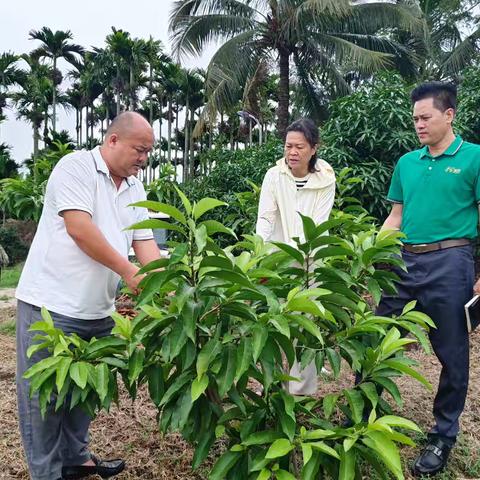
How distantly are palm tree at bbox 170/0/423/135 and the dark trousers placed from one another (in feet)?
33.6

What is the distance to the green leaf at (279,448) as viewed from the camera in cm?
160

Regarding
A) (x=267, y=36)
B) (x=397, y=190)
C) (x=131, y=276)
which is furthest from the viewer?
(x=267, y=36)

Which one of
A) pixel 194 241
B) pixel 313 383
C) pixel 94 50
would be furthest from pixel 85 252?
pixel 94 50

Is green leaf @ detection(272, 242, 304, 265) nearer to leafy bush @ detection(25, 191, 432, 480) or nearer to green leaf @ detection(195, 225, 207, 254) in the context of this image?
leafy bush @ detection(25, 191, 432, 480)

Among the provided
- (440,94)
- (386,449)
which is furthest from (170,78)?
(386,449)

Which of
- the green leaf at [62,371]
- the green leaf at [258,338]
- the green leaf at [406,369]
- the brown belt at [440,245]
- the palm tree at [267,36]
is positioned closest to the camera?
the green leaf at [258,338]

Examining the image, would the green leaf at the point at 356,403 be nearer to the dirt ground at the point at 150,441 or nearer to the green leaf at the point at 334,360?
the green leaf at the point at 334,360

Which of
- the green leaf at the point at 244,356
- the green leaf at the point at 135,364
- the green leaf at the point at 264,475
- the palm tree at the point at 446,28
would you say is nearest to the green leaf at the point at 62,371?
the green leaf at the point at 135,364

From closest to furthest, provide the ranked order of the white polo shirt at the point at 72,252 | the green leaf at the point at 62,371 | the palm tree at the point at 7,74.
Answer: the green leaf at the point at 62,371
the white polo shirt at the point at 72,252
the palm tree at the point at 7,74

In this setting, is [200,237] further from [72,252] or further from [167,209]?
[72,252]

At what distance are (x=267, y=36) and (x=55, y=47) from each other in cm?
1795

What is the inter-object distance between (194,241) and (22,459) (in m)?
1.88

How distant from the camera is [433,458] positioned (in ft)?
8.34

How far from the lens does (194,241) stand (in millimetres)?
1545
